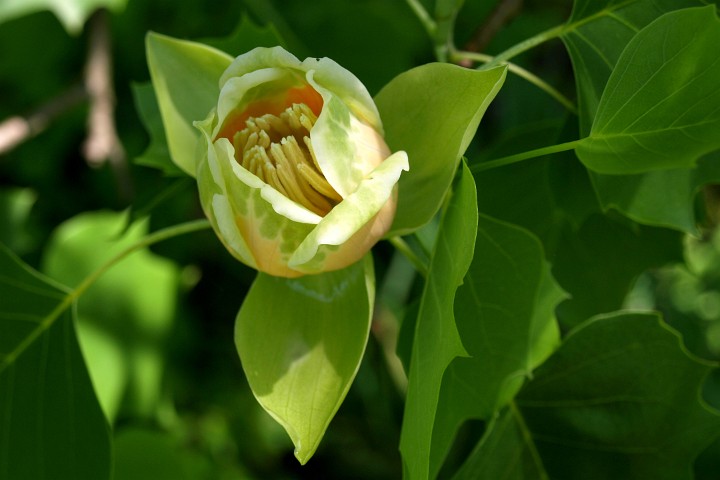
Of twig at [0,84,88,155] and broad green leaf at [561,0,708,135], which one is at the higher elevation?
broad green leaf at [561,0,708,135]

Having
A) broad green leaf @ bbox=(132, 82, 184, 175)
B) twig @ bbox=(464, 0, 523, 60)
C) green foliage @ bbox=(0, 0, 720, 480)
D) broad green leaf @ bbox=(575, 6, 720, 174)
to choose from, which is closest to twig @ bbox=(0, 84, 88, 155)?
green foliage @ bbox=(0, 0, 720, 480)

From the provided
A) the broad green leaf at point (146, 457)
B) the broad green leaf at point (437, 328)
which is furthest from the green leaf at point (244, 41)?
the broad green leaf at point (146, 457)

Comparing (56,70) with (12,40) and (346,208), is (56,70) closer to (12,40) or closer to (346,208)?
(12,40)

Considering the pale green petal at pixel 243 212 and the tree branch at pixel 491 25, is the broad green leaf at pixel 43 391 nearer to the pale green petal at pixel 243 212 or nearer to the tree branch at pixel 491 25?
the pale green petal at pixel 243 212

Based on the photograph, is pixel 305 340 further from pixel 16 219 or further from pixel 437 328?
pixel 16 219

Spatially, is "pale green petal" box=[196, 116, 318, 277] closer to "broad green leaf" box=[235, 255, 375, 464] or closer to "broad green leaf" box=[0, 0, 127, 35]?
"broad green leaf" box=[235, 255, 375, 464]

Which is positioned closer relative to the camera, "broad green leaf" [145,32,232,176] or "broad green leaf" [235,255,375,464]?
"broad green leaf" [235,255,375,464]

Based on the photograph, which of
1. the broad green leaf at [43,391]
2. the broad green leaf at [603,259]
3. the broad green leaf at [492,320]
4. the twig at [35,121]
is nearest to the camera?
the broad green leaf at [492,320]

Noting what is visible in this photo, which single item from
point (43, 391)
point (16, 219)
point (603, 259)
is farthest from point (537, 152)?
point (16, 219)
